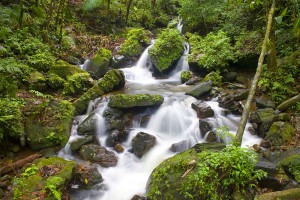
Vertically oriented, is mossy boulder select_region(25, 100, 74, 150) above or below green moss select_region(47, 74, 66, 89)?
below

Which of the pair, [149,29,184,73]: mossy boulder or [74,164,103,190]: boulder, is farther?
[149,29,184,73]: mossy boulder

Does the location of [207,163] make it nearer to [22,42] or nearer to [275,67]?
[275,67]

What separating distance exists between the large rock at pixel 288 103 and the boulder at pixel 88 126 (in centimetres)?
519

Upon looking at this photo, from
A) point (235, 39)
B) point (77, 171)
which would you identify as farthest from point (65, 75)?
point (235, 39)

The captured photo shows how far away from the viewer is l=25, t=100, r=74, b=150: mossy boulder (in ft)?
23.3

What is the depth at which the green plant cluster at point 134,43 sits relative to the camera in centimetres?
1377

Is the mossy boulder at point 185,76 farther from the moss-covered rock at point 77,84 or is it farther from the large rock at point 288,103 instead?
the large rock at point 288,103

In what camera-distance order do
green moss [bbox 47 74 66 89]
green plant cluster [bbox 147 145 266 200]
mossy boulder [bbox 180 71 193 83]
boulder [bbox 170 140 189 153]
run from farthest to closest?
mossy boulder [bbox 180 71 193 83] < green moss [bbox 47 74 66 89] < boulder [bbox 170 140 189 153] < green plant cluster [bbox 147 145 266 200]

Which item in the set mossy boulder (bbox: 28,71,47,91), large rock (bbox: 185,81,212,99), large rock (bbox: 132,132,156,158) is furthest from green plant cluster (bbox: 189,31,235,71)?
mossy boulder (bbox: 28,71,47,91)

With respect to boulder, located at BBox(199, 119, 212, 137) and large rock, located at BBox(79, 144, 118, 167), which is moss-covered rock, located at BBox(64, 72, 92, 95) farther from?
boulder, located at BBox(199, 119, 212, 137)

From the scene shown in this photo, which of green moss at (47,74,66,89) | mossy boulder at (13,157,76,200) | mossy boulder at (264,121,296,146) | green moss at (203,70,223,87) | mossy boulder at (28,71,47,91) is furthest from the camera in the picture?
green moss at (203,70,223,87)

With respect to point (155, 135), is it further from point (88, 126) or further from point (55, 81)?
point (55, 81)

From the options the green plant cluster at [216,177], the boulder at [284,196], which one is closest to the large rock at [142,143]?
the green plant cluster at [216,177]

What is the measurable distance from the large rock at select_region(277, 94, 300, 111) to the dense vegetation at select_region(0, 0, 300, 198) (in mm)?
111
